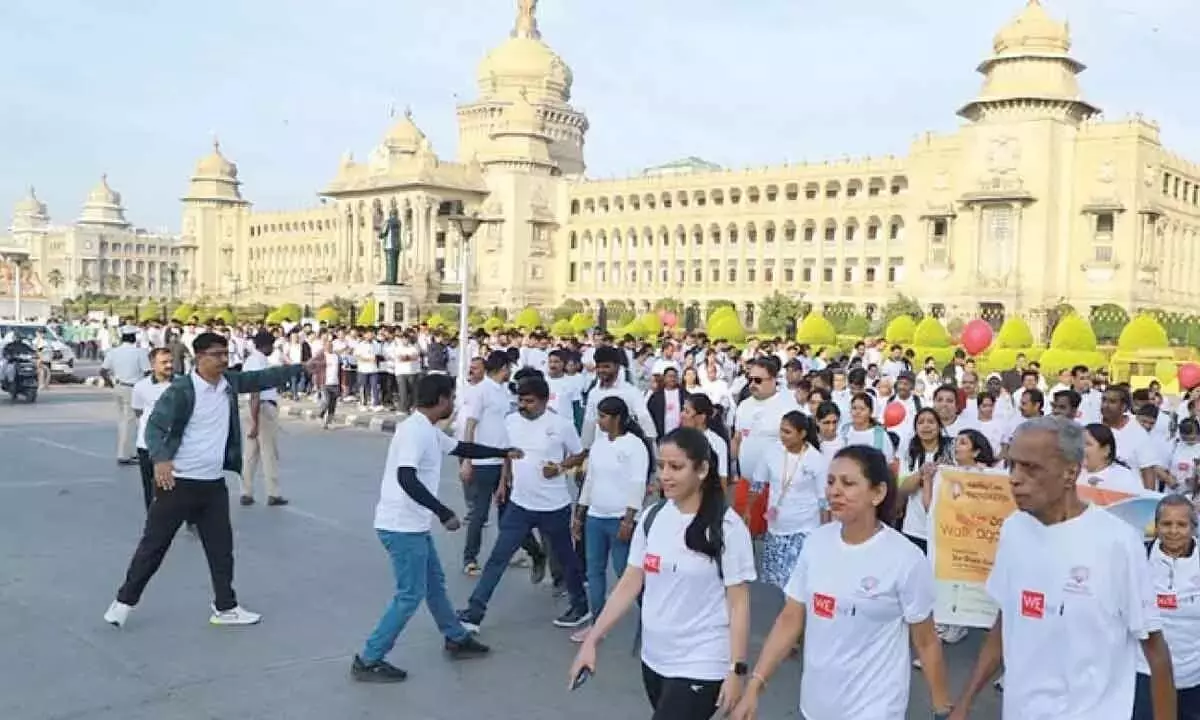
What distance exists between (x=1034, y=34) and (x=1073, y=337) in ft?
80.2

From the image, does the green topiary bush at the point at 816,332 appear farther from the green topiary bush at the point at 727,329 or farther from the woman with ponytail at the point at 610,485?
the woman with ponytail at the point at 610,485

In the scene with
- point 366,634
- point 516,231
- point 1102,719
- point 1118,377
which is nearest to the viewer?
point 1102,719

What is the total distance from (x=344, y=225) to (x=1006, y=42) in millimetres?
50113

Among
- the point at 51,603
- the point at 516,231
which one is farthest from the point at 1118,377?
the point at 516,231

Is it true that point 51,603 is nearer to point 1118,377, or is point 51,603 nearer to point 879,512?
point 879,512

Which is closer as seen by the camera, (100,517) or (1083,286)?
(100,517)

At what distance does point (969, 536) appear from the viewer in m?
6.14

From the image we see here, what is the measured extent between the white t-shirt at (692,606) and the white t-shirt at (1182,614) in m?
1.75

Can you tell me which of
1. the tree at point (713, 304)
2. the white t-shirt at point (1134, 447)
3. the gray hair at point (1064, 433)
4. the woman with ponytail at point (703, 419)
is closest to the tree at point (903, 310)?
the tree at point (713, 304)

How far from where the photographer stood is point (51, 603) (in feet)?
24.6

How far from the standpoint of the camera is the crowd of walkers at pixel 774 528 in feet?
11.1

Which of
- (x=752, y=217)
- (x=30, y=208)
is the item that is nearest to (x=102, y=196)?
(x=30, y=208)

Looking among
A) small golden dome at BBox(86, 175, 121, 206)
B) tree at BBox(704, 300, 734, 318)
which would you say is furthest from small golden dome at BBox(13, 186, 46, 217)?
tree at BBox(704, 300, 734, 318)

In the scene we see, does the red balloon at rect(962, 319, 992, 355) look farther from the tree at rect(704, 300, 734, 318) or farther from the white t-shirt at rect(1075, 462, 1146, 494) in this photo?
the tree at rect(704, 300, 734, 318)
